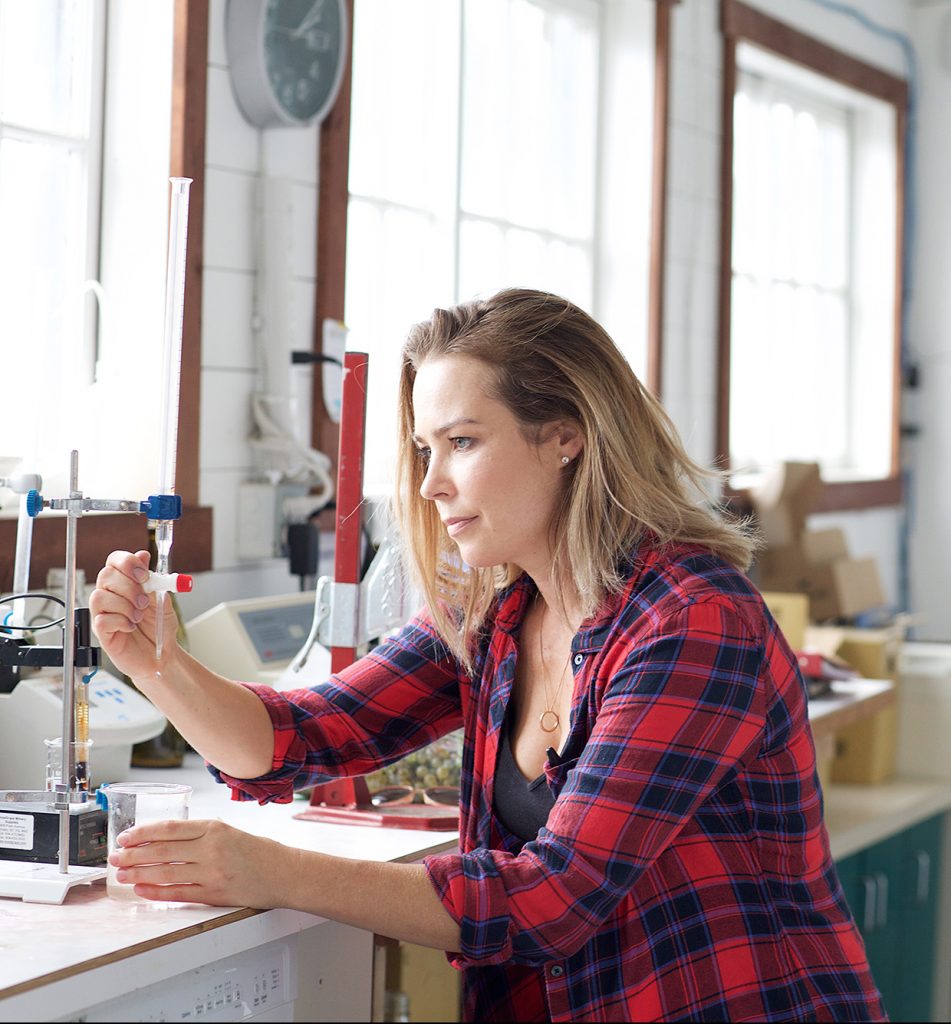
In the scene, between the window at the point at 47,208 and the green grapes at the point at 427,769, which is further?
the window at the point at 47,208

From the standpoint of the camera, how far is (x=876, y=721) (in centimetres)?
340

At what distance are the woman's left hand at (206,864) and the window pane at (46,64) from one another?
1.41m

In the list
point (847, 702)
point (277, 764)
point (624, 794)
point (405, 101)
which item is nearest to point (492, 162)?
point (405, 101)

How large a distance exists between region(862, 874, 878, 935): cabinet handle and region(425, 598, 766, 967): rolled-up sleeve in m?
1.83

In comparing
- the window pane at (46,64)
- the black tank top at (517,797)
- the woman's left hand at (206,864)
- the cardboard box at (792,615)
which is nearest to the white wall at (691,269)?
the window pane at (46,64)

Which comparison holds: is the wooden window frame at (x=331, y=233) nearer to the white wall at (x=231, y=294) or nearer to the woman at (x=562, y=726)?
the white wall at (x=231, y=294)

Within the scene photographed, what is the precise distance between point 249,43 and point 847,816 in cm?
200

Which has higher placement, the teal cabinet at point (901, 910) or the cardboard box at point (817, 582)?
the cardboard box at point (817, 582)

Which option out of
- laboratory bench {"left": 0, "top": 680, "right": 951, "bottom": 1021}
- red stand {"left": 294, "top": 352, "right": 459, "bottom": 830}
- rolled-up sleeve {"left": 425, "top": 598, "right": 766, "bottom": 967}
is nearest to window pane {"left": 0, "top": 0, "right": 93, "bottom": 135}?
red stand {"left": 294, "top": 352, "right": 459, "bottom": 830}

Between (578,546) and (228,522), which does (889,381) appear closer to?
(228,522)

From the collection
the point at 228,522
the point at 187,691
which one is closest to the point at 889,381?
the point at 228,522

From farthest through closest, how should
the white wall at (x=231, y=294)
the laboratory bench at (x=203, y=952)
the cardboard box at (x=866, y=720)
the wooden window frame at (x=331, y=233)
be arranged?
the cardboard box at (x=866, y=720) < the wooden window frame at (x=331, y=233) < the white wall at (x=231, y=294) < the laboratory bench at (x=203, y=952)

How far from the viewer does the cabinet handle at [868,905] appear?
306 cm

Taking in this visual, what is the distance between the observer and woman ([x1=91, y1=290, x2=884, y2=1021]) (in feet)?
4.44
